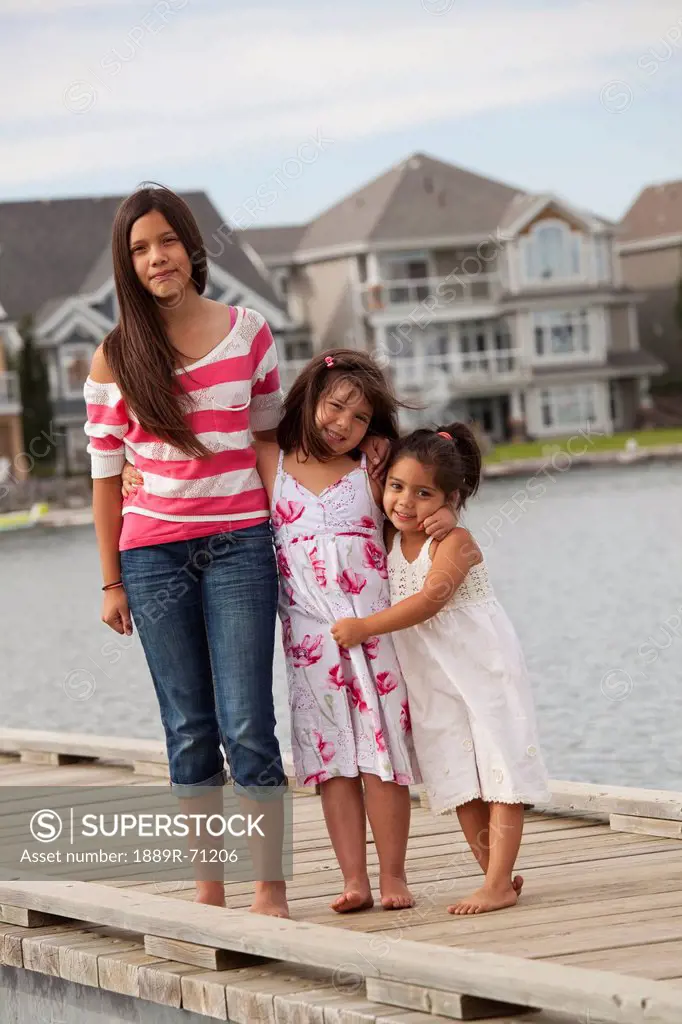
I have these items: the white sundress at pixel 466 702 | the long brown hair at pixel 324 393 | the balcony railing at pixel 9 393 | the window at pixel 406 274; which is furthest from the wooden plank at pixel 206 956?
the window at pixel 406 274

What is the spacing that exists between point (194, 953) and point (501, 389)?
45.8m

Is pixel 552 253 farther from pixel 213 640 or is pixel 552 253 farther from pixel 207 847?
pixel 213 640

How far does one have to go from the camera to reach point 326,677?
394cm

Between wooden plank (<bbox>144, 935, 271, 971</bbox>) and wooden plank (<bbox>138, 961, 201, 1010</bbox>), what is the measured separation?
0.06 ft

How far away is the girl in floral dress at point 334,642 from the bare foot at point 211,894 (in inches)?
11.4

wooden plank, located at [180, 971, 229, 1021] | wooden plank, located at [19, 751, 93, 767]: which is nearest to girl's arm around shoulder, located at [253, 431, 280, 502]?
wooden plank, located at [180, 971, 229, 1021]

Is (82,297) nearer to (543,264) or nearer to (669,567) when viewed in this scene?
(543,264)

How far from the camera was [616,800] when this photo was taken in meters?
4.86

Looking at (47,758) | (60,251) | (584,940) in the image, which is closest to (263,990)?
(584,940)

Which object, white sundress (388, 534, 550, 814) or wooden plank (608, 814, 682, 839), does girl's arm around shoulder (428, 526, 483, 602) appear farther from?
wooden plank (608, 814, 682, 839)

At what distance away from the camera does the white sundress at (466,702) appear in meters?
3.96

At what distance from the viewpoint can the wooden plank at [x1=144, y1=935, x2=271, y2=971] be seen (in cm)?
358

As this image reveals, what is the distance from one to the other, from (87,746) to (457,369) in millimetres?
43040

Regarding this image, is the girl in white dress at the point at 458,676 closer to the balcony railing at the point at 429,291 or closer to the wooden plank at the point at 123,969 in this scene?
the wooden plank at the point at 123,969
